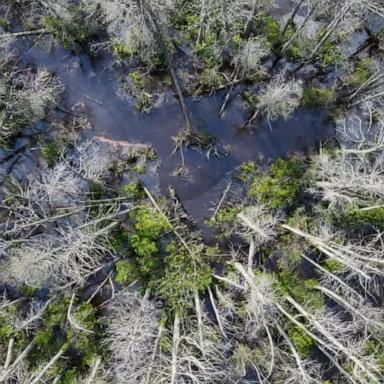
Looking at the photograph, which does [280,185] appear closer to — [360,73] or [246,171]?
[246,171]

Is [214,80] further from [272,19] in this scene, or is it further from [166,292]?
[166,292]

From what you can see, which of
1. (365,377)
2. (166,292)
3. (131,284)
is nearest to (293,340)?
(365,377)

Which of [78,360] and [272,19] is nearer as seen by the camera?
[78,360]

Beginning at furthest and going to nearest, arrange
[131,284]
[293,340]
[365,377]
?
[131,284] → [293,340] → [365,377]

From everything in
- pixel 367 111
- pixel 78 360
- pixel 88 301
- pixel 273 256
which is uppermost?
pixel 367 111

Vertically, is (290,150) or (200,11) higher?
(200,11)

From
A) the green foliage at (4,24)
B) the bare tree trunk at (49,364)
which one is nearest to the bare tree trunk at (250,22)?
the green foliage at (4,24)
